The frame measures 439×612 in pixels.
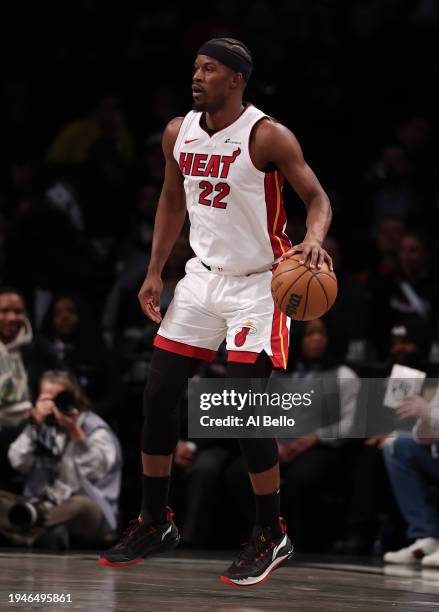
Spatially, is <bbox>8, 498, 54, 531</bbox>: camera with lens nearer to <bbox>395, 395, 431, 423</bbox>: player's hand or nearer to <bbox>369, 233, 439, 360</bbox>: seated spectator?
<bbox>395, 395, 431, 423</bbox>: player's hand

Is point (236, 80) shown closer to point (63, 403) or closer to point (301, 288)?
point (301, 288)

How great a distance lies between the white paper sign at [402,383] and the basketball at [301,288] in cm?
303

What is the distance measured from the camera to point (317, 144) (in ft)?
38.6

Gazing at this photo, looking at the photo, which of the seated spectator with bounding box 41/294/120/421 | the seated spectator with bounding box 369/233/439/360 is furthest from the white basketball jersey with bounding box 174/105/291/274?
the seated spectator with bounding box 369/233/439/360

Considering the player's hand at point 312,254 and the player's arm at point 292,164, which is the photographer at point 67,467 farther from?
the player's hand at point 312,254

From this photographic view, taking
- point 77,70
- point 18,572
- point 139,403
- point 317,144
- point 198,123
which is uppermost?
point 77,70

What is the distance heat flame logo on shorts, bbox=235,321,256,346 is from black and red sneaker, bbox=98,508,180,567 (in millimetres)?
930

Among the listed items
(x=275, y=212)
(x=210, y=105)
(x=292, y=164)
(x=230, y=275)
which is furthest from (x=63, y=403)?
(x=292, y=164)

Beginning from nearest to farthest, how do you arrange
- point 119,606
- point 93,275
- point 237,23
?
point 119,606
point 93,275
point 237,23

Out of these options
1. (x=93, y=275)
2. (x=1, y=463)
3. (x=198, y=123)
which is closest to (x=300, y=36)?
(x=93, y=275)

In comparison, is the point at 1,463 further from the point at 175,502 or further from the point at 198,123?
the point at 198,123

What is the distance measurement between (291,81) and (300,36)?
567mm

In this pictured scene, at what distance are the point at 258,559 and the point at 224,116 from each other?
76.4 inches

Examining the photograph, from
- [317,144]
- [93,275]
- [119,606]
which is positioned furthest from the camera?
[317,144]
